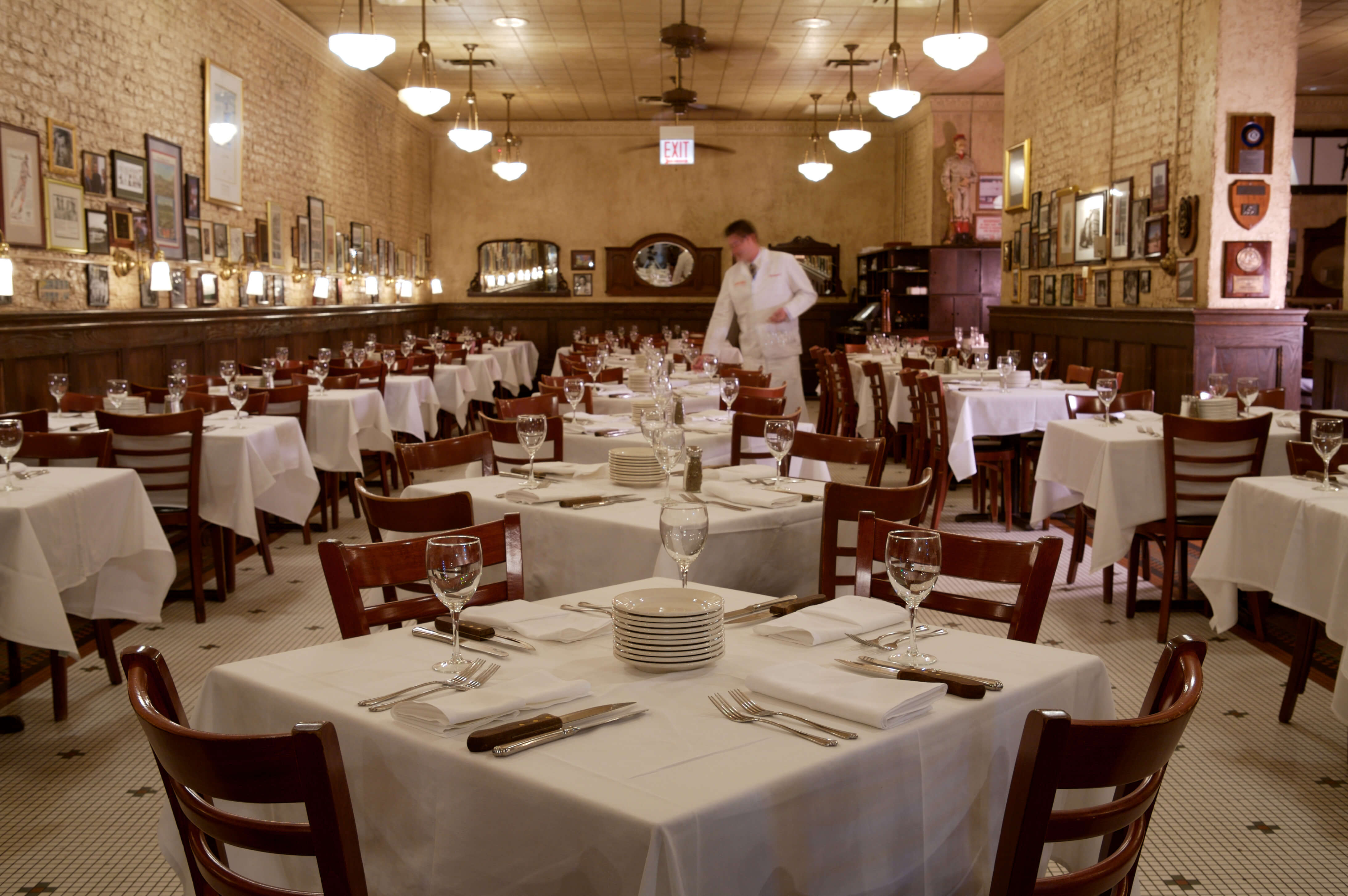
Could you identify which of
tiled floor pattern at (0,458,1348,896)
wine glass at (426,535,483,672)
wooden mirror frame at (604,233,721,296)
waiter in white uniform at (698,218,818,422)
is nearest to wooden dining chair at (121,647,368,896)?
wine glass at (426,535,483,672)

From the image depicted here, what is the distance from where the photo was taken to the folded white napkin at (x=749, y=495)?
350 cm

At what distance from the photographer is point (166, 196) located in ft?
28.9

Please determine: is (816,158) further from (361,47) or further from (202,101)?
(361,47)

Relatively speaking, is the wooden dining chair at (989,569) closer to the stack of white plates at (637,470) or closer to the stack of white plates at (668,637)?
the stack of white plates at (668,637)

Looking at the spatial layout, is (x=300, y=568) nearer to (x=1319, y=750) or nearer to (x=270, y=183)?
(x=1319, y=750)

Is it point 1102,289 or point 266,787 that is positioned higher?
point 1102,289

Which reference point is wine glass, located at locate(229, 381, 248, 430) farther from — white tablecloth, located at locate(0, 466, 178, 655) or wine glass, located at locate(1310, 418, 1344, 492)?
wine glass, located at locate(1310, 418, 1344, 492)

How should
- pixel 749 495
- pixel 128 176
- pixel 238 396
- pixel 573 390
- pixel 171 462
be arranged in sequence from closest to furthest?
pixel 749 495 → pixel 171 462 → pixel 573 390 → pixel 238 396 → pixel 128 176

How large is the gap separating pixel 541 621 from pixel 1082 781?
3.71ft

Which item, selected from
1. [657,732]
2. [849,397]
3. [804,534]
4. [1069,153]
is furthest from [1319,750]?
[1069,153]

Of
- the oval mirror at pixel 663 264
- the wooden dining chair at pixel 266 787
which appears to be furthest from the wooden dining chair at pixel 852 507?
the oval mirror at pixel 663 264

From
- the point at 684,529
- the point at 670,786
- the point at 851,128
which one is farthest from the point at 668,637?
the point at 851,128

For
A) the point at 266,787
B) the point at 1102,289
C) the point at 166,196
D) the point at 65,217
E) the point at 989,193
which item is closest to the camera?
the point at 266,787

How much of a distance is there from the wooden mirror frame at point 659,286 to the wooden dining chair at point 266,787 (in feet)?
55.4
